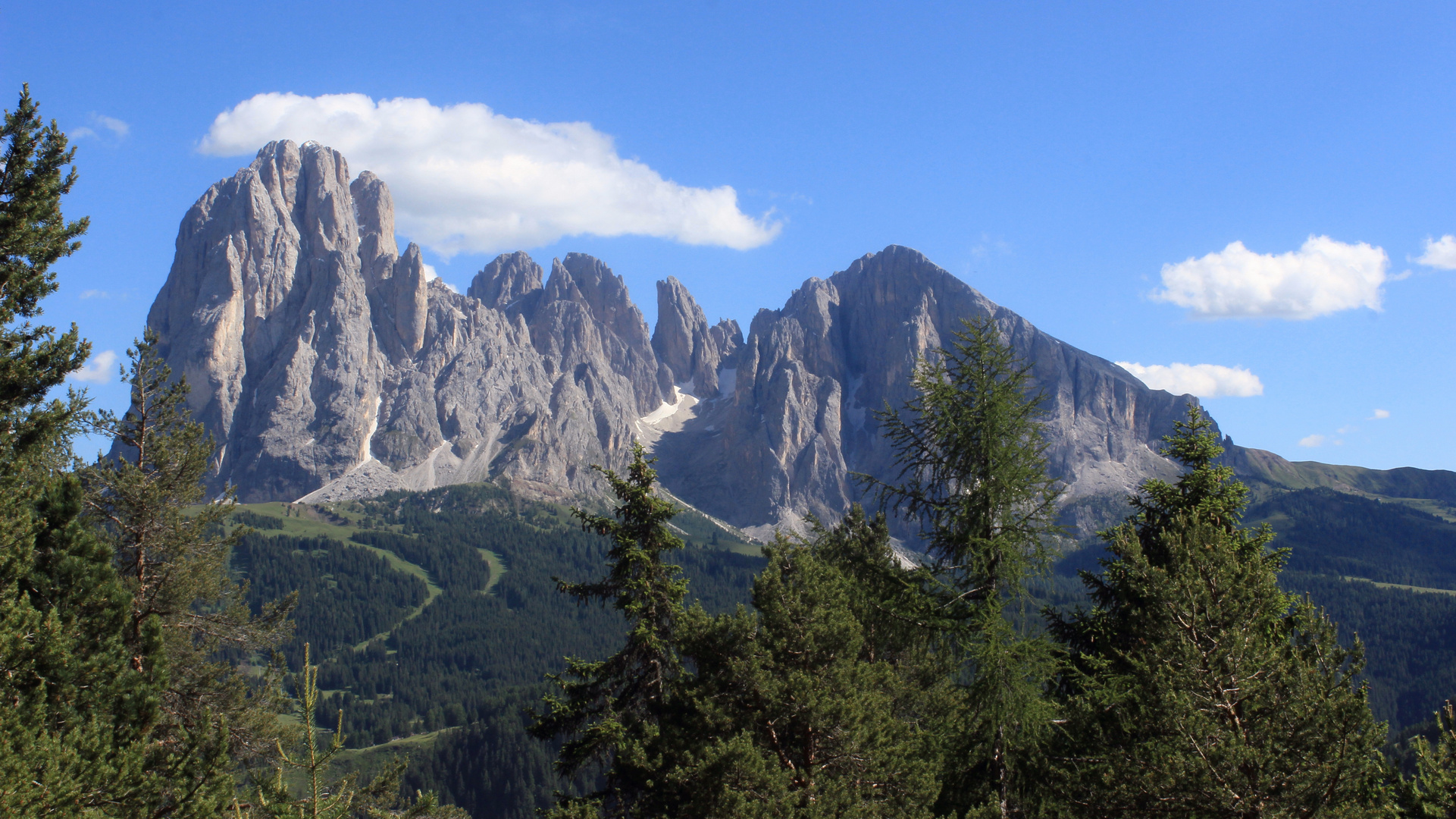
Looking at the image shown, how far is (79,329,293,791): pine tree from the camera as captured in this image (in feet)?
62.5

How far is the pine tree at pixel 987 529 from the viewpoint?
48.9 feet

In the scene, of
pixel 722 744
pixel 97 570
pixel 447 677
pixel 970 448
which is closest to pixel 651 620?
pixel 722 744

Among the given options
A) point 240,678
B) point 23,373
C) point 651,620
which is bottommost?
point 240,678

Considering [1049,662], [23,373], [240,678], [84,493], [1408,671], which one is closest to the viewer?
[1049,662]

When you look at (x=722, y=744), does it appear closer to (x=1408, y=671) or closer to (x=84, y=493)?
(x=84, y=493)

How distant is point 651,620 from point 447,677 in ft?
608

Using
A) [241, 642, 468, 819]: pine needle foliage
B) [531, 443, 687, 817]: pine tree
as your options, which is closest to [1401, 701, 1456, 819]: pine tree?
[531, 443, 687, 817]: pine tree

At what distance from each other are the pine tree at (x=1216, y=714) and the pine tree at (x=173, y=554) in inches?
692

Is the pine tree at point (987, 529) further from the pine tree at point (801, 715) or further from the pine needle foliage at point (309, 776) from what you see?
the pine needle foliage at point (309, 776)

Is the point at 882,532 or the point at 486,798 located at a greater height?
the point at 882,532

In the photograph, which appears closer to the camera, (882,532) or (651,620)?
(651,620)

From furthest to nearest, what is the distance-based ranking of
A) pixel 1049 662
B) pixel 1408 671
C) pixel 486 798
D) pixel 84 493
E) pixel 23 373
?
pixel 1408 671
pixel 486 798
pixel 84 493
pixel 23 373
pixel 1049 662

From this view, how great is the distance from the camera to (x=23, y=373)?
1598cm

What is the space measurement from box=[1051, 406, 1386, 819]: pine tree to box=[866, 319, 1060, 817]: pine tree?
1073 mm
